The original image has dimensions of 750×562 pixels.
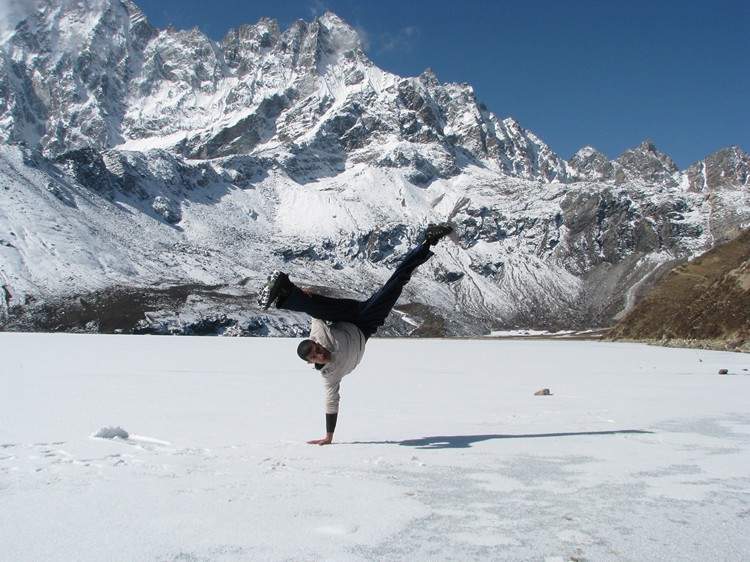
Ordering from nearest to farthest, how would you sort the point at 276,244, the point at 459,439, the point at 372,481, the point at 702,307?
the point at 372,481 → the point at 459,439 → the point at 702,307 → the point at 276,244

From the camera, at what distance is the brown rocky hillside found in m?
30.0

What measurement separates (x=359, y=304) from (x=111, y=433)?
9.23 feet

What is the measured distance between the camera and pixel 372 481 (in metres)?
4.27

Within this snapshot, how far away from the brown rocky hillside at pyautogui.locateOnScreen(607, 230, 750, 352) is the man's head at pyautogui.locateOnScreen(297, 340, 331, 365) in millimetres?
26747

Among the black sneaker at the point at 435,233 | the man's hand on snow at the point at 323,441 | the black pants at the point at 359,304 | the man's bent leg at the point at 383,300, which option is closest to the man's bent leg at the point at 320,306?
the black pants at the point at 359,304

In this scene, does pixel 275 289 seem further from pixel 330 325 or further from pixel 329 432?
pixel 329 432

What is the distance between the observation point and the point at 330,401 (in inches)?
232

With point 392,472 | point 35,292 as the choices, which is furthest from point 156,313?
point 392,472

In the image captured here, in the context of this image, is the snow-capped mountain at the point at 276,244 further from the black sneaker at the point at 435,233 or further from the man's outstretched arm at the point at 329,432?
the man's outstretched arm at the point at 329,432

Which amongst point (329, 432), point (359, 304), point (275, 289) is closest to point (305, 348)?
point (275, 289)

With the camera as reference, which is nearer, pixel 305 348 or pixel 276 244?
pixel 305 348

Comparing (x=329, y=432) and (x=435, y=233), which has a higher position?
(x=435, y=233)

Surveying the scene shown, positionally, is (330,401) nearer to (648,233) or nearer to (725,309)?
(725,309)

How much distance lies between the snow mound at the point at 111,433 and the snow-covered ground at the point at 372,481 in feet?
0.21
